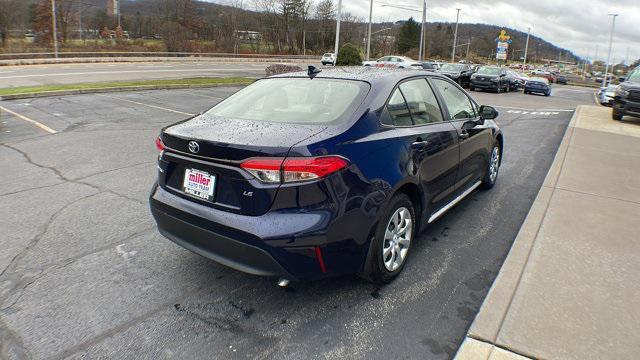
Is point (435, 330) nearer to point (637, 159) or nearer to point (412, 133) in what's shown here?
point (412, 133)

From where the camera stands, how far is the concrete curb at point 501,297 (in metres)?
2.68

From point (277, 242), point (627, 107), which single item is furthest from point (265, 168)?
point (627, 107)

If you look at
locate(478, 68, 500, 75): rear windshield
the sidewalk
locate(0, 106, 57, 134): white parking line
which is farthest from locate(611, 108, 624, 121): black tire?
locate(0, 106, 57, 134): white parking line

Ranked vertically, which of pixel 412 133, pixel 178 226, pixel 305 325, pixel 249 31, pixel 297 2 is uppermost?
pixel 297 2

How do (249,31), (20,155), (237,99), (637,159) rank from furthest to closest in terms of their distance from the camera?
(249,31), (637,159), (20,155), (237,99)

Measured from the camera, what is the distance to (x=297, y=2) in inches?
2628

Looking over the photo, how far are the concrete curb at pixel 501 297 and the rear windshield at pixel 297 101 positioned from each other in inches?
65.8

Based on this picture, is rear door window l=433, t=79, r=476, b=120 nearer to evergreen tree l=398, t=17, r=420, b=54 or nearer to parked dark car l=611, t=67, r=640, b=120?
parked dark car l=611, t=67, r=640, b=120

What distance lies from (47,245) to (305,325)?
2.58 m

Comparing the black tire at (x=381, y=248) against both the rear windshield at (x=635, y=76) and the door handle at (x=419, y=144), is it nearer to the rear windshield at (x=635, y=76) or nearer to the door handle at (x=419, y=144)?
the door handle at (x=419, y=144)

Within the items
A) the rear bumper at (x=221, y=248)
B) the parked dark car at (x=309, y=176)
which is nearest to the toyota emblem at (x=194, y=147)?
the parked dark car at (x=309, y=176)

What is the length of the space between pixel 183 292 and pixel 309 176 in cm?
138

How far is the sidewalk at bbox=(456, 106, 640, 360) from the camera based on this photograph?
272 centimetres

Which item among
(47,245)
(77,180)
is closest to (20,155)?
(77,180)
